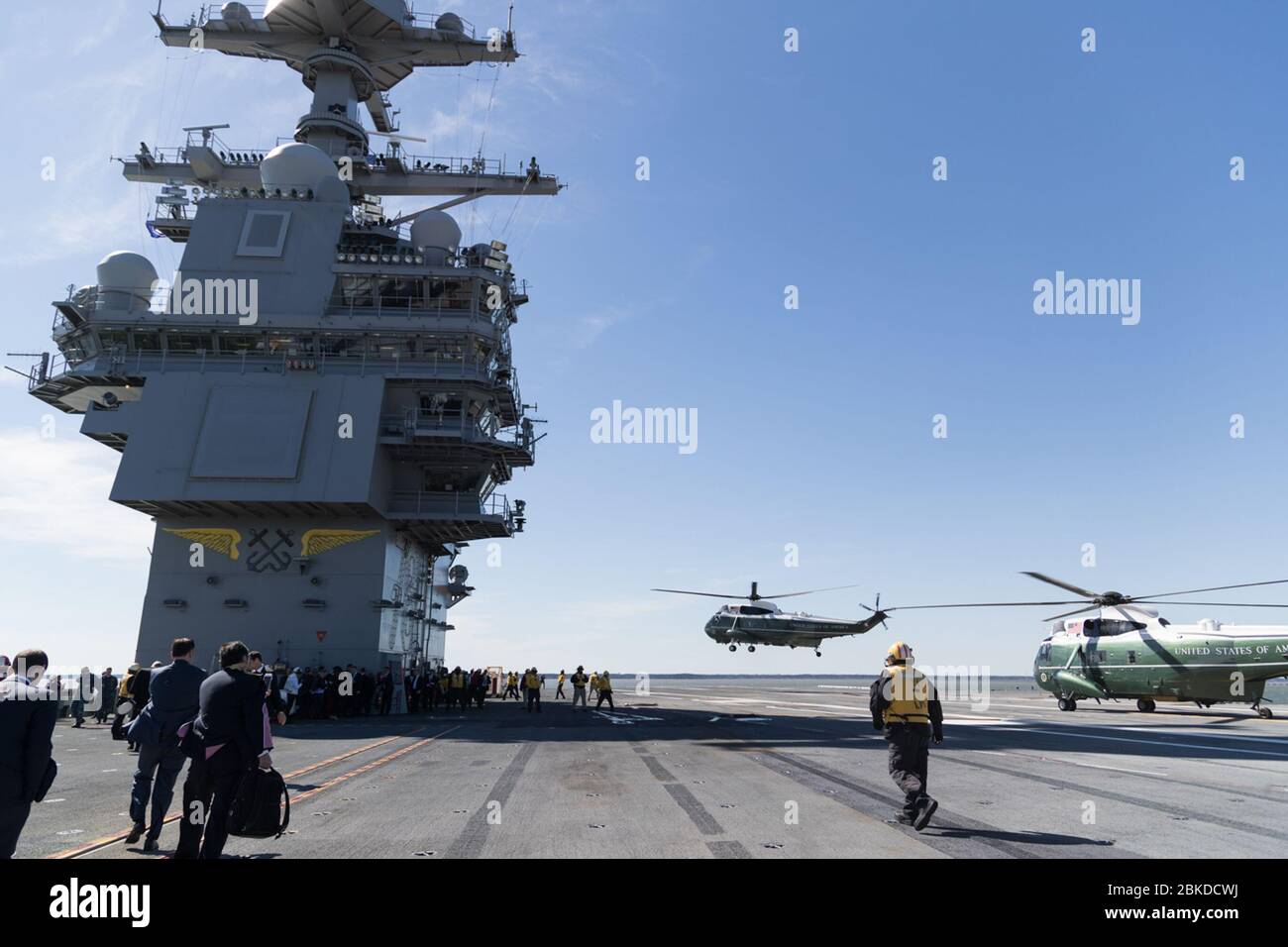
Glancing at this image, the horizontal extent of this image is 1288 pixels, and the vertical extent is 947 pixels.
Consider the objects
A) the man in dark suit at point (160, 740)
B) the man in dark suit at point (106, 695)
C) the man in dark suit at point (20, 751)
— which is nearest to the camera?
the man in dark suit at point (20, 751)

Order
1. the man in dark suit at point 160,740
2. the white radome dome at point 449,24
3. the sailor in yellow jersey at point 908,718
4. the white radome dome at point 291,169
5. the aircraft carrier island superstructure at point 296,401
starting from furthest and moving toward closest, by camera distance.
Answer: the white radome dome at point 449,24 → the white radome dome at point 291,169 → the aircraft carrier island superstructure at point 296,401 → the sailor in yellow jersey at point 908,718 → the man in dark suit at point 160,740

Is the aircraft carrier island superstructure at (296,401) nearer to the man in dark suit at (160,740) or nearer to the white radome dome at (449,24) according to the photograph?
the white radome dome at (449,24)

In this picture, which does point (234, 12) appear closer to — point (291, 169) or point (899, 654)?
point (291, 169)

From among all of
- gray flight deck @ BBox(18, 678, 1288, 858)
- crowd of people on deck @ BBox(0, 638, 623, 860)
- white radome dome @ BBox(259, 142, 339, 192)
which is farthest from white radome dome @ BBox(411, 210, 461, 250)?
crowd of people on deck @ BBox(0, 638, 623, 860)

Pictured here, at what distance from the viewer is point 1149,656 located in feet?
103

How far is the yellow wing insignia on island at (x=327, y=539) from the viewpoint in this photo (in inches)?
1298

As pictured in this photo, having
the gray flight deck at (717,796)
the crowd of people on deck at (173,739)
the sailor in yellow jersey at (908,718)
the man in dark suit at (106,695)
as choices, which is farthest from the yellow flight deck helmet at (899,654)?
the man in dark suit at (106,695)

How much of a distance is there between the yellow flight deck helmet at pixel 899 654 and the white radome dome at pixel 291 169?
1443 inches

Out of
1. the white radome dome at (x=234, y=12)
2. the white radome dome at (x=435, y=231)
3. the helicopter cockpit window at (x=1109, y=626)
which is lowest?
the helicopter cockpit window at (x=1109, y=626)

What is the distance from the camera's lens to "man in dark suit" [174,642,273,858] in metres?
7.05

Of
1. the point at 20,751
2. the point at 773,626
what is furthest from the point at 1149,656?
the point at 20,751

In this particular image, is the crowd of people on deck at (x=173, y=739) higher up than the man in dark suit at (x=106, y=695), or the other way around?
the crowd of people on deck at (x=173, y=739)
